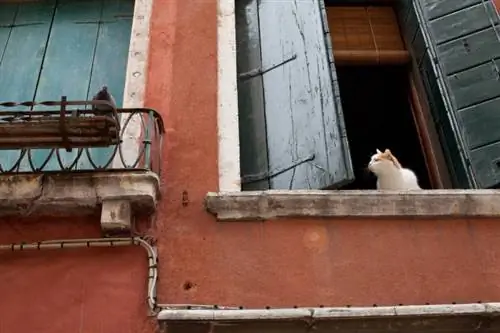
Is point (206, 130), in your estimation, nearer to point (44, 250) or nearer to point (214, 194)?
point (214, 194)

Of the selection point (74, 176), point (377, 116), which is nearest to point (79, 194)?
point (74, 176)

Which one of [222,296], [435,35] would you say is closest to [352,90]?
[435,35]

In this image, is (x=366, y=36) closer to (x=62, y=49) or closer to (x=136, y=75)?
(x=136, y=75)

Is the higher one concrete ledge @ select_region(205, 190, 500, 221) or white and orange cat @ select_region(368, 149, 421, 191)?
white and orange cat @ select_region(368, 149, 421, 191)

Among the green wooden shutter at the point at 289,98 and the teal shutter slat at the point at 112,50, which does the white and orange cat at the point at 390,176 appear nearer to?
the green wooden shutter at the point at 289,98

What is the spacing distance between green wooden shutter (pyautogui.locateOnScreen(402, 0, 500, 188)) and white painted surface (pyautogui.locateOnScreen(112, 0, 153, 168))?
215cm

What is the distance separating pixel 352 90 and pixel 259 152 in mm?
2407

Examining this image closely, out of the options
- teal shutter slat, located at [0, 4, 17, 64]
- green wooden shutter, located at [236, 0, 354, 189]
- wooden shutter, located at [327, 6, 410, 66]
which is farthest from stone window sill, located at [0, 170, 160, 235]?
wooden shutter, located at [327, 6, 410, 66]

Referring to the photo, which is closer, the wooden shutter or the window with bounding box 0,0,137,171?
the window with bounding box 0,0,137,171

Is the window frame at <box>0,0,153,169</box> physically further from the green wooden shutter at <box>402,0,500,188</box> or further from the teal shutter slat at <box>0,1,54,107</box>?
the green wooden shutter at <box>402,0,500,188</box>

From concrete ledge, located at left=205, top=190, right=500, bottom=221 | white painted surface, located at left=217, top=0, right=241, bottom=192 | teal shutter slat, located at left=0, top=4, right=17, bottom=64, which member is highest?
teal shutter slat, located at left=0, top=4, right=17, bottom=64

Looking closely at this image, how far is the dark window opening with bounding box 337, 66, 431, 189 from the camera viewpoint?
6863 millimetres

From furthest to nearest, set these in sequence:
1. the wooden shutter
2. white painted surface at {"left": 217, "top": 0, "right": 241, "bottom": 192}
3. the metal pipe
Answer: the wooden shutter → white painted surface at {"left": 217, "top": 0, "right": 241, "bottom": 192} → the metal pipe

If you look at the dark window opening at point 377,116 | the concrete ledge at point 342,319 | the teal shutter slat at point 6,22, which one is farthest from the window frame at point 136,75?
the dark window opening at point 377,116
